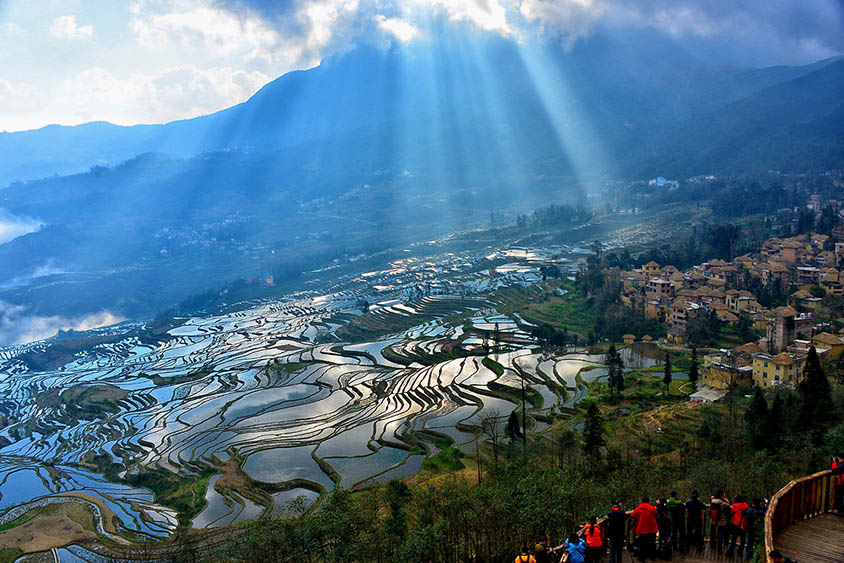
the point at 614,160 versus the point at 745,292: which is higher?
Result: the point at 614,160

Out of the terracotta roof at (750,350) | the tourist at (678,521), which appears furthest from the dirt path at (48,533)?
the terracotta roof at (750,350)

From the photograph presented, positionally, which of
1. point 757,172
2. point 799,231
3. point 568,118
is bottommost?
point 799,231


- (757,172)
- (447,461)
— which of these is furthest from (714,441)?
(757,172)

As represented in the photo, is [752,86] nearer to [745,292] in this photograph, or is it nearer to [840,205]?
[840,205]

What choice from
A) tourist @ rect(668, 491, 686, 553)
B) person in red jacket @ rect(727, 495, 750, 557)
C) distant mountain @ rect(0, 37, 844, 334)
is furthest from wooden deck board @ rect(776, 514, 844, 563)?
distant mountain @ rect(0, 37, 844, 334)

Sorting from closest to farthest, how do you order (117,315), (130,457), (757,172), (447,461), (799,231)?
(447,461)
(130,457)
(799,231)
(117,315)
(757,172)

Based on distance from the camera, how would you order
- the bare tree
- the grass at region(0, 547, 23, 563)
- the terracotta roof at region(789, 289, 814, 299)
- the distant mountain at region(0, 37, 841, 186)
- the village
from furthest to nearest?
the distant mountain at region(0, 37, 841, 186)
the terracotta roof at region(789, 289, 814, 299)
the village
the bare tree
the grass at region(0, 547, 23, 563)

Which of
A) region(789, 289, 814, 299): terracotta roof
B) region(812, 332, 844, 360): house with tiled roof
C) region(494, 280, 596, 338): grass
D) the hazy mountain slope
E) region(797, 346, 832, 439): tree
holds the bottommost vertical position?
region(494, 280, 596, 338): grass

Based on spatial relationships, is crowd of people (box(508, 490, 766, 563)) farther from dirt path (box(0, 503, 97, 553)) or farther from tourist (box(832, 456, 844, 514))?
dirt path (box(0, 503, 97, 553))
